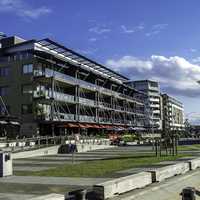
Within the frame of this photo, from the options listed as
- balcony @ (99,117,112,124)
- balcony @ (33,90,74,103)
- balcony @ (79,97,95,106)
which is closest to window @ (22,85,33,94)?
balcony @ (33,90,74,103)

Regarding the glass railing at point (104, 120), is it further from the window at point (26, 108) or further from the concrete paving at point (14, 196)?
the concrete paving at point (14, 196)

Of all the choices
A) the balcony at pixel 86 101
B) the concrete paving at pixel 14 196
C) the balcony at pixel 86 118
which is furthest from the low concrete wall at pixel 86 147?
the concrete paving at pixel 14 196

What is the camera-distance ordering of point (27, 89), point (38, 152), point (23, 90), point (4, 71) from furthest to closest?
point (4, 71), point (23, 90), point (27, 89), point (38, 152)

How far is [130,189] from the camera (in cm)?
1390

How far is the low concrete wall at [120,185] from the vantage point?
40.1ft

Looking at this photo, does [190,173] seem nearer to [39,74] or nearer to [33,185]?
[33,185]

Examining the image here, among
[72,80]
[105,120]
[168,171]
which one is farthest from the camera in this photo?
[105,120]

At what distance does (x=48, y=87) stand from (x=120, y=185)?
5247 centimetres

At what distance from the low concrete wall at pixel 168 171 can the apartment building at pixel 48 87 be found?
4276 centimetres

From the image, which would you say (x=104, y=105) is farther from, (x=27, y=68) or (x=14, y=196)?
(x=14, y=196)

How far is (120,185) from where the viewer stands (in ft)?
43.5

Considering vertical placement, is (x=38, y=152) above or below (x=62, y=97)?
below

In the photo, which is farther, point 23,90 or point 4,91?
point 4,91

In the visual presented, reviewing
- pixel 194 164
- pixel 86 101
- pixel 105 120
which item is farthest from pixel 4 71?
pixel 194 164
